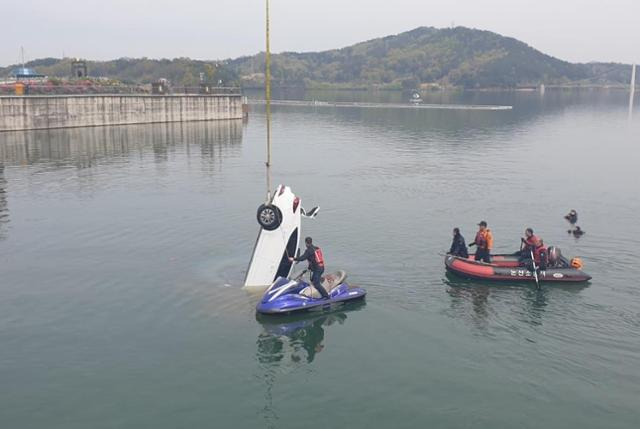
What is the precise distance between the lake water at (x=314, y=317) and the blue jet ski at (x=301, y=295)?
614mm

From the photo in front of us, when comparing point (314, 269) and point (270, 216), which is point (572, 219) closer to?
point (314, 269)

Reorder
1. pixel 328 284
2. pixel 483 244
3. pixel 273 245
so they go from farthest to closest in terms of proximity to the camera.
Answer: pixel 483 244
pixel 273 245
pixel 328 284

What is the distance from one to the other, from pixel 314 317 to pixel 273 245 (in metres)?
3.98

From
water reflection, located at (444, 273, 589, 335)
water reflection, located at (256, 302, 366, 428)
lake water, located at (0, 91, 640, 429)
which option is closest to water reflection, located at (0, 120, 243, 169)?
lake water, located at (0, 91, 640, 429)

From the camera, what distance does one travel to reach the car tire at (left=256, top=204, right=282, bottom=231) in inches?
976

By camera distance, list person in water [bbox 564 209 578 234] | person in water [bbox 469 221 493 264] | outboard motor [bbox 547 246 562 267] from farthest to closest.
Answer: person in water [bbox 564 209 578 234], person in water [bbox 469 221 493 264], outboard motor [bbox 547 246 562 267]

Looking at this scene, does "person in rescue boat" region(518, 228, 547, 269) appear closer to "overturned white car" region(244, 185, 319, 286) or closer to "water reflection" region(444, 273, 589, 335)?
"water reflection" region(444, 273, 589, 335)

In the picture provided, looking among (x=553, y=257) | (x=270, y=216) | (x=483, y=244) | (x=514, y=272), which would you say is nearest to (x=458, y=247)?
(x=483, y=244)

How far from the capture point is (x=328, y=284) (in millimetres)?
24219

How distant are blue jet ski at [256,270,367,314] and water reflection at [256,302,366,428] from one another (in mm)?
400

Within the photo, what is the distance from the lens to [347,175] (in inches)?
2256

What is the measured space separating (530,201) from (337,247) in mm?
20876

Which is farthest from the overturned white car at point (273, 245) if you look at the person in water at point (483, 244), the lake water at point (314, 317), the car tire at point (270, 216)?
the person in water at point (483, 244)

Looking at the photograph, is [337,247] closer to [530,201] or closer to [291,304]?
[291,304]
